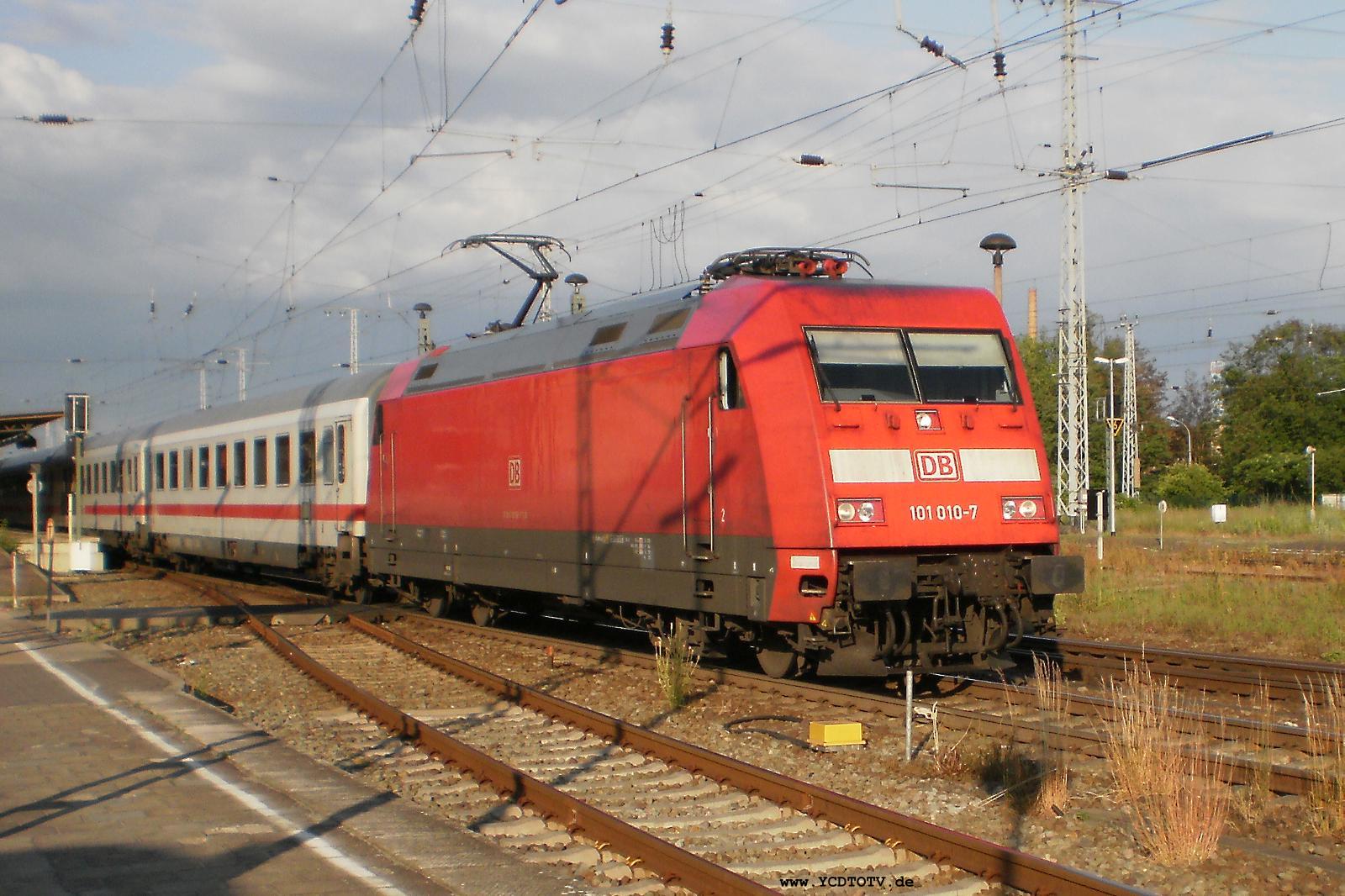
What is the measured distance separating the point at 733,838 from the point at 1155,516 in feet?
127

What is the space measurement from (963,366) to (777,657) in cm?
310

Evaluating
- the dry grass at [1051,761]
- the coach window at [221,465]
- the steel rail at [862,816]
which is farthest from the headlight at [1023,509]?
the coach window at [221,465]

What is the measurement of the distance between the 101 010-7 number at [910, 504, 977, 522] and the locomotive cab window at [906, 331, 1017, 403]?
3.25 ft

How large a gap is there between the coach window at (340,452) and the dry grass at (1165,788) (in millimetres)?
14361

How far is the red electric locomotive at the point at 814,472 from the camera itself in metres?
10.8

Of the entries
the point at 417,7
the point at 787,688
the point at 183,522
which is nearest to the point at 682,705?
the point at 787,688

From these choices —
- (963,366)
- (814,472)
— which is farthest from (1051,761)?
(963,366)

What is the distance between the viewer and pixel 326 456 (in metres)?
21.5

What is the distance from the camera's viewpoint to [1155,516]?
42.8 meters

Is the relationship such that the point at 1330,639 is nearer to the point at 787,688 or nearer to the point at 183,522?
the point at 787,688

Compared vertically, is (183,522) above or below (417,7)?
below

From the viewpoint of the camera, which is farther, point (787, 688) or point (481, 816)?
point (787, 688)

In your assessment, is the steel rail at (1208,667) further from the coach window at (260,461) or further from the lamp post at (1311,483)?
the lamp post at (1311,483)

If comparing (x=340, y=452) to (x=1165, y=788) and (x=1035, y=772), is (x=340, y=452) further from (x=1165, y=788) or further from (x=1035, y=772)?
(x=1165, y=788)
